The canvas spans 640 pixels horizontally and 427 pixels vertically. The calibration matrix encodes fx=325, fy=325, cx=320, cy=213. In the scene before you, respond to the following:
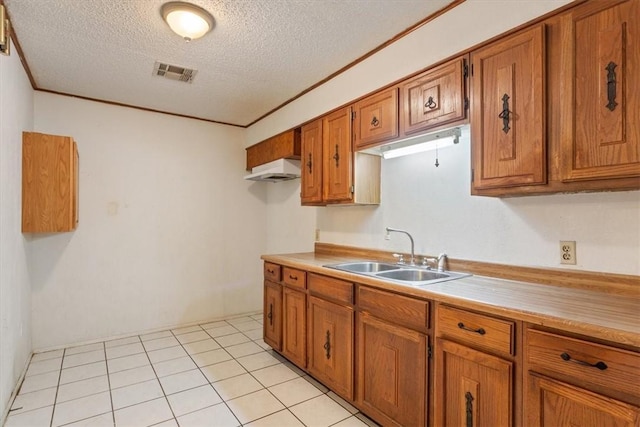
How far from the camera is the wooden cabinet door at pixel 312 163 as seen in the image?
9.70 ft

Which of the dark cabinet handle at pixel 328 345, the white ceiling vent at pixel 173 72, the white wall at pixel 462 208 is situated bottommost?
the dark cabinet handle at pixel 328 345

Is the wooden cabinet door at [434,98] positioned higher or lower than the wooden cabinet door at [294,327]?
higher

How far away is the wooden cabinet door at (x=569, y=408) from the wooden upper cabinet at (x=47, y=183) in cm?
340

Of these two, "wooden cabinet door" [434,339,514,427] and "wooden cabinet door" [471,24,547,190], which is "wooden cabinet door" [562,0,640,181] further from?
"wooden cabinet door" [434,339,514,427]

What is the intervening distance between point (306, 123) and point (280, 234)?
63.0 inches

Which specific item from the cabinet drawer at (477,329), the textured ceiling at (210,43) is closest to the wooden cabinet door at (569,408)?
the cabinet drawer at (477,329)

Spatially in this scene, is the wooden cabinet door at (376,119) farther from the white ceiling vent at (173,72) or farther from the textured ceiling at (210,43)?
the white ceiling vent at (173,72)

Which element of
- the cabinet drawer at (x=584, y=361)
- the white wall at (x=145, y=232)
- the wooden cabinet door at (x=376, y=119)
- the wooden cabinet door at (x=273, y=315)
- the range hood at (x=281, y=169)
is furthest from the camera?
the range hood at (x=281, y=169)

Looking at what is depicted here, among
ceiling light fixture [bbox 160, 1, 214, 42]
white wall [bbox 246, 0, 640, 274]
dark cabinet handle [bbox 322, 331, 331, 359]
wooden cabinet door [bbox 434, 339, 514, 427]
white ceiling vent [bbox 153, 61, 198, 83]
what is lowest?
dark cabinet handle [bbox 322, 331, 331, 359]

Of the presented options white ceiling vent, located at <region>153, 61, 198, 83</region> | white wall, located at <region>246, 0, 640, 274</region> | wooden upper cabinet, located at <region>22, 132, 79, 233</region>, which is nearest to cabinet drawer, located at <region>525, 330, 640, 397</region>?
white wall, located at <region>246, 0, 640, 274</region>

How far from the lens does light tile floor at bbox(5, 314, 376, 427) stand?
2033mm

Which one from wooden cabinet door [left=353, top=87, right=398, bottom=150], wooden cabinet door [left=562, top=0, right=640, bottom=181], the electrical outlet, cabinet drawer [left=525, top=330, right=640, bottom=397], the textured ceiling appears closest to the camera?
cabinet drawer [left=525, top=330, right=640, bottom=397]

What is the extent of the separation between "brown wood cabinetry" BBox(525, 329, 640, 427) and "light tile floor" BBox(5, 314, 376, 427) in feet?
3.61

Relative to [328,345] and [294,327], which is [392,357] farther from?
[294,327]
